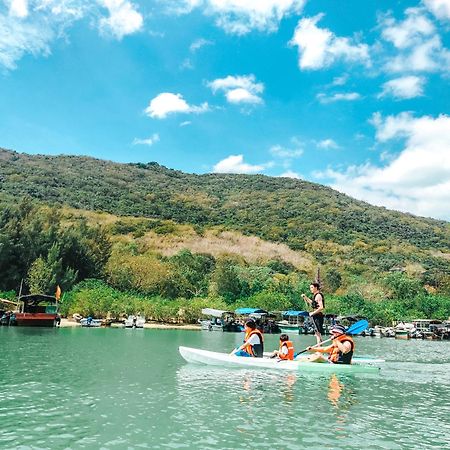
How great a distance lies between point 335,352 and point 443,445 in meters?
9.15

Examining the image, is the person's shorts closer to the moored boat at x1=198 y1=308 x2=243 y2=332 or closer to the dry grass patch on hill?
the moored boat at x1=198 y1=308 x2=243 y2=332

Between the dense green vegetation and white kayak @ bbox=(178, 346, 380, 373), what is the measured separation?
106ft

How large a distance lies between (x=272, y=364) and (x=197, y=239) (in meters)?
79.5

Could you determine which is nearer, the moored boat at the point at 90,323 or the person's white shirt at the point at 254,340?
the person's white shirt at the point at 254,340

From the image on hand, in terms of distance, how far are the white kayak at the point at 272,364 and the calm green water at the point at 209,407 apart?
0.41m

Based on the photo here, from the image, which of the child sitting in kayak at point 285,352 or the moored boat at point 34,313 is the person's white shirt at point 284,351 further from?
the moored boat at point 34,313

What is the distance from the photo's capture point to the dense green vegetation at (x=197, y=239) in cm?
5300

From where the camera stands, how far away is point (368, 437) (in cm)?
974

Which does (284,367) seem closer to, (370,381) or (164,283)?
(370,381)

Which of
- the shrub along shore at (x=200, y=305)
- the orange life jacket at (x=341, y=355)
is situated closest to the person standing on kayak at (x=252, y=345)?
the orange life jacket at (x=341, y=355)

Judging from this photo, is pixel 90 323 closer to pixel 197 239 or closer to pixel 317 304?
pixel 317 304

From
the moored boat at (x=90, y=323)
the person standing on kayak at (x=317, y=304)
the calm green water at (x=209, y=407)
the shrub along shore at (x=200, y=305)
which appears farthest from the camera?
the shrub along shore at (x=200, y=305)

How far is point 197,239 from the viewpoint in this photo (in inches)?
3846

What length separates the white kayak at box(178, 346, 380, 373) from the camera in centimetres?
1797
